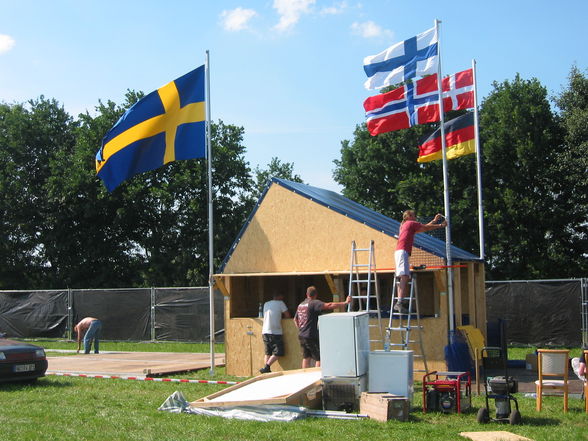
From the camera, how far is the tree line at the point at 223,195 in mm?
30734

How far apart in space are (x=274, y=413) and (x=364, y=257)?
5204mm

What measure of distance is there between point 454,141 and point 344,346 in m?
7.44

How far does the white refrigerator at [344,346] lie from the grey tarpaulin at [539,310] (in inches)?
446

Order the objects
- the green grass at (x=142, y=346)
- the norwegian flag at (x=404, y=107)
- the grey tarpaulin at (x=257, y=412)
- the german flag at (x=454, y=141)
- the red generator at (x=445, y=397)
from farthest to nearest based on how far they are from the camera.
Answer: the green grass at (x=142, y=346), the german flag at (x=454, y=141), the norwegian flag at (x=404, y=107), the red generator at (x=445, y=397), the grey tarpaulin at (x=257, y=412)

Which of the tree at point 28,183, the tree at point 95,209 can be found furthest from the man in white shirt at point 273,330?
the tree at point 28,183

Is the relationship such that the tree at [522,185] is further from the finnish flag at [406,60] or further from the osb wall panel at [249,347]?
the osb wall panel at [249,347]

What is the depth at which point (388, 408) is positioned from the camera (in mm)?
9680

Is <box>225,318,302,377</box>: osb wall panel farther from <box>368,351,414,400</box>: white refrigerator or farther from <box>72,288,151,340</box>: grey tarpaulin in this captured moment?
<box>72,288,151,340</box>: grey tarpaulin

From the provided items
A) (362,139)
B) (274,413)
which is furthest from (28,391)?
(362,139)

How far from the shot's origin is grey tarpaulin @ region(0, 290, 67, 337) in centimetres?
2798

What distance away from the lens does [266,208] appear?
A: 1590cm

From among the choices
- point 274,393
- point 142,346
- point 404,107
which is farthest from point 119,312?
point 274,393

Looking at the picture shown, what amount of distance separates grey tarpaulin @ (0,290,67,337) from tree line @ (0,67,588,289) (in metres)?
8.03

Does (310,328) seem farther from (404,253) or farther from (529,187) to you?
(529,187)
